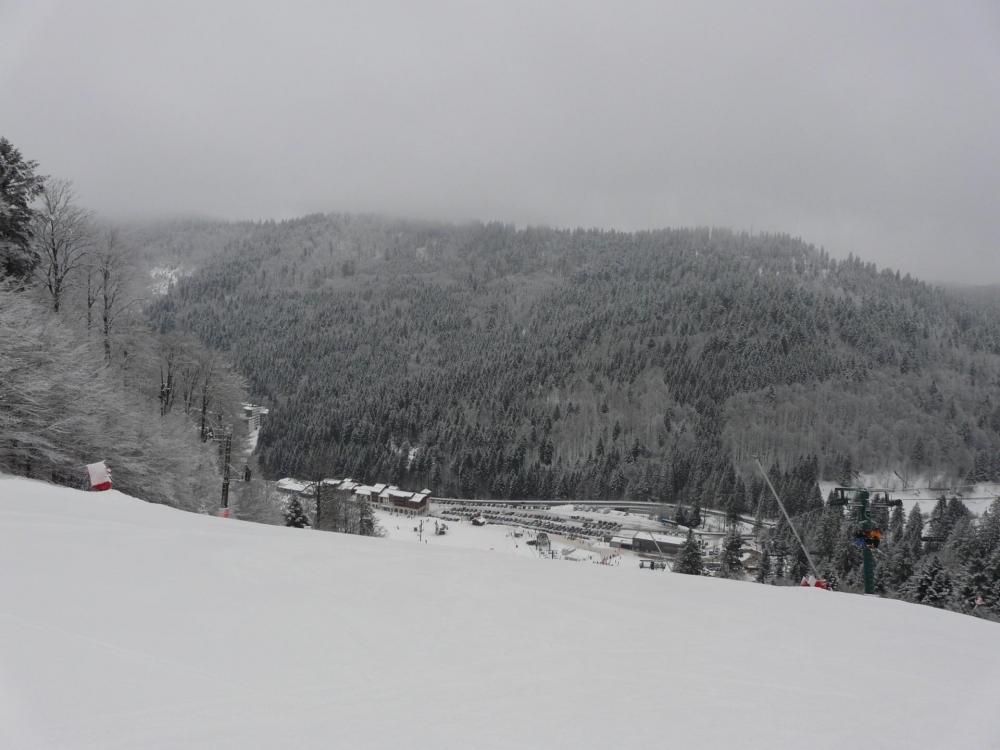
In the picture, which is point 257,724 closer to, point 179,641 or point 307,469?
point 179,641

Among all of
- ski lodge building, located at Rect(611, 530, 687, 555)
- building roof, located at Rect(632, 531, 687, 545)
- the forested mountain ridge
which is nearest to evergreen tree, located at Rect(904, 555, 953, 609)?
ski lodge building, located at Rect(611, 530, 687, 555)

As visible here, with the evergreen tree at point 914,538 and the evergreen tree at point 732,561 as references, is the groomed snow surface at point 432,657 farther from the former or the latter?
the evergreen tree at point 914,538

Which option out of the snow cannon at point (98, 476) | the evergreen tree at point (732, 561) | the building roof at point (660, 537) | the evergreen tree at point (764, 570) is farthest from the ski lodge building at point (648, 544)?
the snow cannon at point (98, 476)

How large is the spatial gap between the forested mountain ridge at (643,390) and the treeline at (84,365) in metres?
59.3

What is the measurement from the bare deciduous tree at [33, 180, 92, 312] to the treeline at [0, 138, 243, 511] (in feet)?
0.13

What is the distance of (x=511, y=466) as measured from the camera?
105125mm

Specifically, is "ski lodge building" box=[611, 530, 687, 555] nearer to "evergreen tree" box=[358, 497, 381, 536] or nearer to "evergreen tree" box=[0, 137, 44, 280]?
"evergreen tree" box=[358, 497, 381, 536]

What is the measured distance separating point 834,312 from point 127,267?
19621cm

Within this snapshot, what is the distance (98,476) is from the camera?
10.6 m

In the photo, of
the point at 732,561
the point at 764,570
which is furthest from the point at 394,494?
the point at 764,570

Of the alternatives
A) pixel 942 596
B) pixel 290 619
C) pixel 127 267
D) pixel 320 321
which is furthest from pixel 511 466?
pixel 320 321

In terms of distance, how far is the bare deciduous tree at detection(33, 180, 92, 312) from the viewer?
20.2 meters

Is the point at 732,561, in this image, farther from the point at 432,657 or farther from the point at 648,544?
the point at 432,657

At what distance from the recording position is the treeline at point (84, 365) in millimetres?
13117
